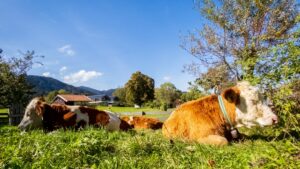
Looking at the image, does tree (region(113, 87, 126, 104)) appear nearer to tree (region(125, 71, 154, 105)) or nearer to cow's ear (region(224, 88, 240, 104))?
tree (region(125, 71, 154, 105))

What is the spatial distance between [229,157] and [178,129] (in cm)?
275

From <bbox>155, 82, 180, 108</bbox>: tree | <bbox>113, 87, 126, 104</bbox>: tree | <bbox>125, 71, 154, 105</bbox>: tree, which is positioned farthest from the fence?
<bbox>113, 87, 126, 104</bbox>: tree

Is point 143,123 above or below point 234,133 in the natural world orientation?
above

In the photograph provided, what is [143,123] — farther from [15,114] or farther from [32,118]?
[15,114]

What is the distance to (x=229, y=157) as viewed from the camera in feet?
12.5

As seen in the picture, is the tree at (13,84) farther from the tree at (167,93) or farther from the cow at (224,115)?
the tree at (167,93)

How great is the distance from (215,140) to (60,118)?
4843mm

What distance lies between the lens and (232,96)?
6398 mm

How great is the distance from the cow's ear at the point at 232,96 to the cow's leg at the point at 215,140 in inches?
39.8

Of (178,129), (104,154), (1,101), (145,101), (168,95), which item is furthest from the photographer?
(168,95)

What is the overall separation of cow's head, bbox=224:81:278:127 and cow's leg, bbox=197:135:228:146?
2.96 feet

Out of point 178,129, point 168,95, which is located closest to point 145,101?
point 168,95

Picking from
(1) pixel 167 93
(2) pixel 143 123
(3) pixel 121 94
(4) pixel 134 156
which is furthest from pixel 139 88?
(4) pixel 134 156

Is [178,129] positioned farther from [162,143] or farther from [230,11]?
[230,11]
